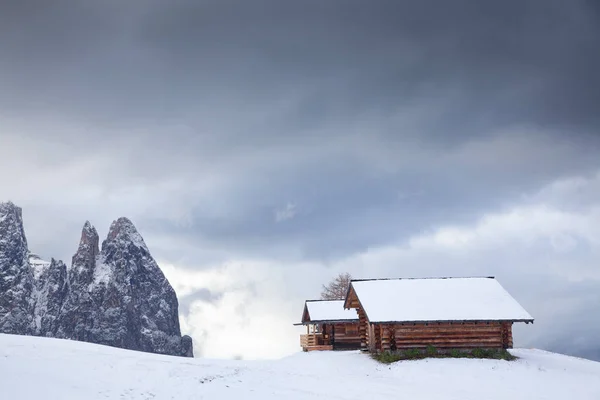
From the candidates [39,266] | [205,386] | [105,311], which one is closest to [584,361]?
[205,386]

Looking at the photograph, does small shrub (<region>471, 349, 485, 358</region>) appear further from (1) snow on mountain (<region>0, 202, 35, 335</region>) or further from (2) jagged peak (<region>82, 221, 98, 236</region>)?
(2) jagged peak (<region>82, 221, 98, 236</region>)

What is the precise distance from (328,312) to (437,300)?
580 inches

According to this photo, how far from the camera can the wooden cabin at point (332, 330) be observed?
48347 millimetres

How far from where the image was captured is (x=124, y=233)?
162m

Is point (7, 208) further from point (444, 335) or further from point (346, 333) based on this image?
point (444, 335)

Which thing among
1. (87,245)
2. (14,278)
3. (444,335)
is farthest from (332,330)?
(87,245)

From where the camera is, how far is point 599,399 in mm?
23797

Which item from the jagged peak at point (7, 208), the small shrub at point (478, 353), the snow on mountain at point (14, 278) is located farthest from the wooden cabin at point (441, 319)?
the jagged peak at point (7, 208)

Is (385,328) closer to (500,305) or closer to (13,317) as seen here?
(500,305)

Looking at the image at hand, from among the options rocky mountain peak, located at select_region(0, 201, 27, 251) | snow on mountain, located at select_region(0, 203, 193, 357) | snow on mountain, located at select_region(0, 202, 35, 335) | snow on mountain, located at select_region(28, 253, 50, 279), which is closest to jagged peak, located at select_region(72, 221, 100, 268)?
snow on mountain, located at select_region(0, 203, 193, 357)

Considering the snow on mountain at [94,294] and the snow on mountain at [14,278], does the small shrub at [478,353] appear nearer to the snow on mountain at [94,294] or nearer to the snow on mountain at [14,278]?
the snow on mountain at [94,294]

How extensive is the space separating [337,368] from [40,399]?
16975 mm

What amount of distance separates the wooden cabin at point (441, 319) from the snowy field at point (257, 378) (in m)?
3.17

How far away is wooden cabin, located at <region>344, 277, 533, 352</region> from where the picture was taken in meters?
34.7
